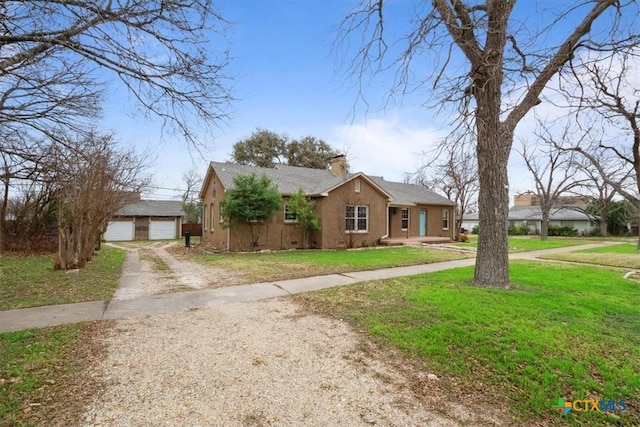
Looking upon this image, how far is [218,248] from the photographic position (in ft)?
57.7

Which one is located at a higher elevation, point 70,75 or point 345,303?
point 70,75

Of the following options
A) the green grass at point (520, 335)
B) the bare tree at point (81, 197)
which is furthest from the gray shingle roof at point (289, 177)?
the green grass at point (520, 335)

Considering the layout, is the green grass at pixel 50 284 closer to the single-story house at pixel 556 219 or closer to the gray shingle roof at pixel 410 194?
the gray shingle roof at pixel 410 194

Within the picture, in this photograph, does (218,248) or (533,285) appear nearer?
(533,285)

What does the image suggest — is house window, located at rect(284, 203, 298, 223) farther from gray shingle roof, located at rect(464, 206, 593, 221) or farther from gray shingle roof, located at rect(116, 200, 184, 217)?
gray shingle roof, located at rect(464, 206, 593, 221)

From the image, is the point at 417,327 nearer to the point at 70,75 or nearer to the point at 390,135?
the point at 390,135

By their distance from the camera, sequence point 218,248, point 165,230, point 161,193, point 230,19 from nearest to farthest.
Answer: point 230,19
point 218,248
point 165,230
point 161,193

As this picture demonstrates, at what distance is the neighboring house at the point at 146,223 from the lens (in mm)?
29094

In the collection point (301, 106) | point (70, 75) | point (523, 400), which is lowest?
point (523, 400)

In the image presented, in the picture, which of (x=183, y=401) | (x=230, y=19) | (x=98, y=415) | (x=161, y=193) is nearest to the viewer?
(x=98, y=415)

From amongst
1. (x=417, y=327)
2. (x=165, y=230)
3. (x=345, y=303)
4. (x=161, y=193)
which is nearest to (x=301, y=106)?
(x=345, y=303)

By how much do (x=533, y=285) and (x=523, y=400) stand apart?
209 inches

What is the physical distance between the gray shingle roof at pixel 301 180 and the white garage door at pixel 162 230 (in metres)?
14.8

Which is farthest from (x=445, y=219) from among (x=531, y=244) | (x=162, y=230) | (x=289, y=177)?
(x=162, y=230)
